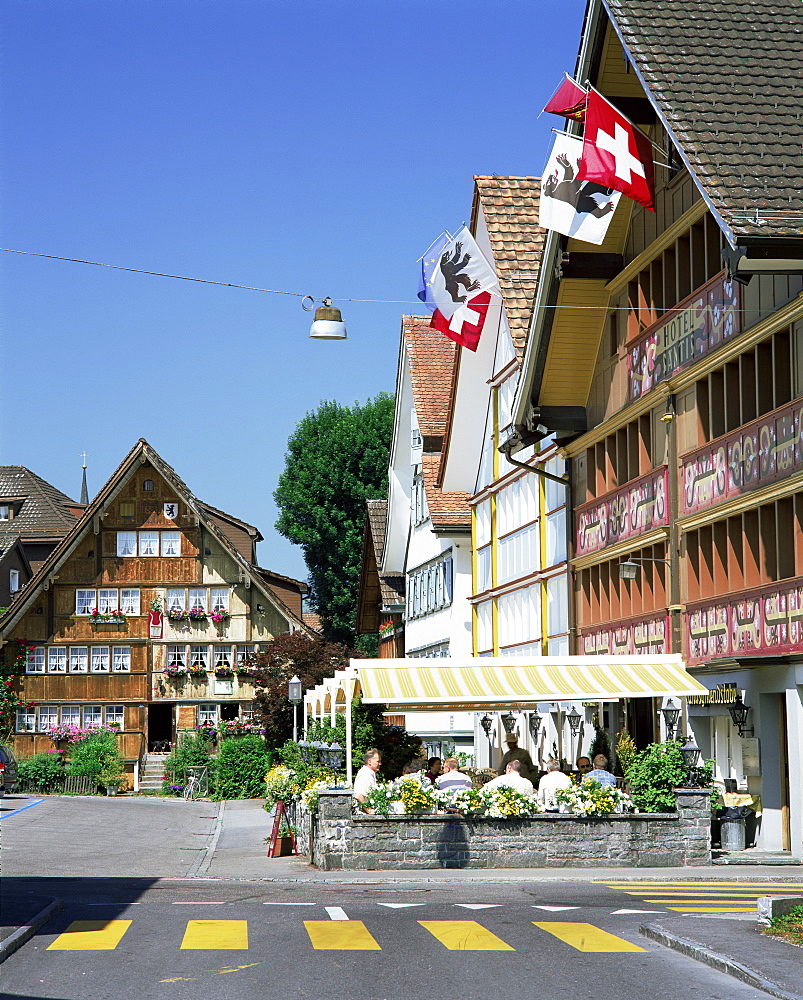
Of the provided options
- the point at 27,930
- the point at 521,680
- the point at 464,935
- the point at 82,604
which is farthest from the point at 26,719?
the point at 464,935

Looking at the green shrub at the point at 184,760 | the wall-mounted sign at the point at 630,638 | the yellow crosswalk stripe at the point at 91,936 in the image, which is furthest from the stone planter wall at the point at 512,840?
the green shrub at the point at 184,760

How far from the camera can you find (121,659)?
53969 mm

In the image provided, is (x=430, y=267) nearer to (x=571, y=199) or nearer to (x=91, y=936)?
(x=571, y=199)

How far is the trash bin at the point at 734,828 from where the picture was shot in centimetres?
2125

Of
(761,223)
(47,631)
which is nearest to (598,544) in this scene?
(761,223)

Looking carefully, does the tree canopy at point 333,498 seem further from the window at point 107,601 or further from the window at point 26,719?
the window at point 26,719

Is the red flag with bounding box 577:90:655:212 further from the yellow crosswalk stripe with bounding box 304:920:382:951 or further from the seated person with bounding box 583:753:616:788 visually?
the yellow crosswalk stripe with bounding box 304:920:382:951

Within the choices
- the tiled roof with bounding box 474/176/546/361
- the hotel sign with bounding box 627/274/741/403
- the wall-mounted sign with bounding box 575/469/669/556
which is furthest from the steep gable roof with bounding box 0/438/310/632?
the hotel sign with bounding box 627/274/741/403

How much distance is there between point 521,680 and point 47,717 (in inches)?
1362

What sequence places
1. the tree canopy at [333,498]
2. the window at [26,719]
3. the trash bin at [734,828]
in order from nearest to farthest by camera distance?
the trash bin at [734,828] < the window at [26,719] < the tree canopy at [333,498]

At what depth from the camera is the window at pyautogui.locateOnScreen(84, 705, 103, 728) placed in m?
53.4

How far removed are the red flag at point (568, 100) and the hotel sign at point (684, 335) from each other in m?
3.50

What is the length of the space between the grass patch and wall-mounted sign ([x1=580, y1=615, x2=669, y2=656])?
12156 millimetres

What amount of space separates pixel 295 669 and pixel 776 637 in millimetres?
28310
